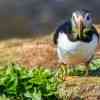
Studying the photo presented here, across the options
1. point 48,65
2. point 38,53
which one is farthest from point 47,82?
point 38,53

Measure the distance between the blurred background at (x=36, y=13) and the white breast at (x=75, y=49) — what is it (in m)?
6.70

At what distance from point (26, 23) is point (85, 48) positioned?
25.0ft

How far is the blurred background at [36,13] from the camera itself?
1651cm

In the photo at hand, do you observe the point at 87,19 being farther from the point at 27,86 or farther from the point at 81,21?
the point at 27,86

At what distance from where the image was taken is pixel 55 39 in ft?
31.7

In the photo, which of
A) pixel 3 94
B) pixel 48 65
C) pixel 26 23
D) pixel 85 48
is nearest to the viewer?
pixel 3 94

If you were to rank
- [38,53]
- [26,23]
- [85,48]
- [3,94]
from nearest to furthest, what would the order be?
[3,94], [85,48], [38,53], [26,23]

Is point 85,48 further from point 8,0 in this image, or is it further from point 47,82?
point 8,0

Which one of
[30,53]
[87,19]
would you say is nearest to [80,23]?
[87,19]

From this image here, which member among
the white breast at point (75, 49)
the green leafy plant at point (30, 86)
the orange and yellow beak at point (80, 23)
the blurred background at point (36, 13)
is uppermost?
the blurred background at point (36, 13)

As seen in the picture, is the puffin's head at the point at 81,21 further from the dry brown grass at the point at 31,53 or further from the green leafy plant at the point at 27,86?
the dry brown grass at the point at 31,53

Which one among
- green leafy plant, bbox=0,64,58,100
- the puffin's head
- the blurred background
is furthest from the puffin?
the blurred background

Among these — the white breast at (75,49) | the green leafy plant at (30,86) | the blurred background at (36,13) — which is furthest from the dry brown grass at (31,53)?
the blurred background at (36,13)

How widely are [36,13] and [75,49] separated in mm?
8161
